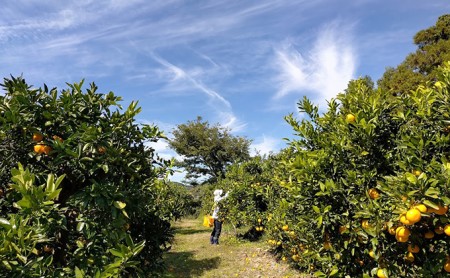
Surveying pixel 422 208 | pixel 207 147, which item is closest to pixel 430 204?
pixel 422 208

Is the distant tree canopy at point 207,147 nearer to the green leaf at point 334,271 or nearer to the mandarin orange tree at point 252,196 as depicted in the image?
the mandarin orange tree at point 252,196

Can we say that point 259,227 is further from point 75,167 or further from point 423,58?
point 423,58

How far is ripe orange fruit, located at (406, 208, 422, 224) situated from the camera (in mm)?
2293

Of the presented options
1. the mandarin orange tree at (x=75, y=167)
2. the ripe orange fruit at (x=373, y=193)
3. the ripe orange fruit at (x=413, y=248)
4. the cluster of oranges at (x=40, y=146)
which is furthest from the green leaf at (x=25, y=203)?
the ripe orange fruit at (x=413, y=248)

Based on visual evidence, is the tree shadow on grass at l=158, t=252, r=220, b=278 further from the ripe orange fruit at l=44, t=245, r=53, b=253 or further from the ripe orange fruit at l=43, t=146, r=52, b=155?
the ripe orange fruit at l=43, t=146, r=52, b=155

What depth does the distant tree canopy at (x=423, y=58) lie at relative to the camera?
16.7 meters

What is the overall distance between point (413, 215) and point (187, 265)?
278 inches

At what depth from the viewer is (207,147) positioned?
3306 cm

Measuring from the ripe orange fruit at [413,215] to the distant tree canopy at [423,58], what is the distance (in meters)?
16.6

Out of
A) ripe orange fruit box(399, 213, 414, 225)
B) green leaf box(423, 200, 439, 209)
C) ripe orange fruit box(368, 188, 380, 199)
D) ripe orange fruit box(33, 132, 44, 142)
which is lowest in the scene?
ripe orange fruit box(399, 213, 414, 225)

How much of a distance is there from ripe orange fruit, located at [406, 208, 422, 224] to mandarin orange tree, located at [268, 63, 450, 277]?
20 millimetres

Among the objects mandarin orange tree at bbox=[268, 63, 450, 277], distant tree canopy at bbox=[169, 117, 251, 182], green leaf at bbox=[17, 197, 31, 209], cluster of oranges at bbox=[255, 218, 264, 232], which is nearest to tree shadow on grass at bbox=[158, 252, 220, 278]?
cluster of oranges at bbox=[255, 218, 264, 232]

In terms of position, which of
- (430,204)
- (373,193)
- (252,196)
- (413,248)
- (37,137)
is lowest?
(413,248)

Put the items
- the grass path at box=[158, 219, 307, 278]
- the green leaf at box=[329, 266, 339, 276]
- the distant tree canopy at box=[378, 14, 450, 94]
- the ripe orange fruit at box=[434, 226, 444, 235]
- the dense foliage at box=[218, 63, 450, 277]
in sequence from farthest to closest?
the distant tree canopy at box=[378, 14, 450, 94]
the grass path at box=[158, 219, 307, 278]
the green leaf at box=[329, 266, 339, 276]
the ripe orange fruit at box=[434, 226, 444, 235]
the dense foliage at box=[218, 63, 450, 277]
